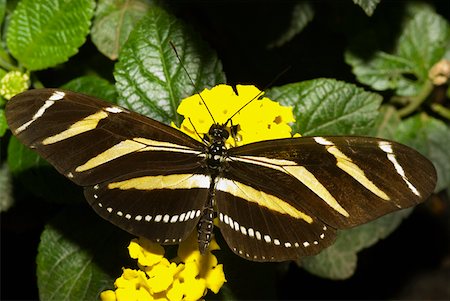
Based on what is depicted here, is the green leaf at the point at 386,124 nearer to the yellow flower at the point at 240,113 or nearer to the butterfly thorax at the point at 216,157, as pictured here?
the yellow flower at the point at 240,113

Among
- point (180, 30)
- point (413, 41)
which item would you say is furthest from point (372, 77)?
point (180, 30)

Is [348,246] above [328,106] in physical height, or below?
below

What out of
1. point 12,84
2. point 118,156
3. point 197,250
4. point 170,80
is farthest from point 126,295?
point 12,84

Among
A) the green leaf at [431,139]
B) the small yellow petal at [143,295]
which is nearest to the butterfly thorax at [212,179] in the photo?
the small yellow petal at [143,295]

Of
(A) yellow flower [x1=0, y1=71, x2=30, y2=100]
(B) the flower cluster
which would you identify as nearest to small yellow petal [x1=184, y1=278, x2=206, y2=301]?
(B) the flower cluster

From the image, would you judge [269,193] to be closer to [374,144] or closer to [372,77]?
[374,144]

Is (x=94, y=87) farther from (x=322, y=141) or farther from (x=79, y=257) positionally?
(x=322, y=141)

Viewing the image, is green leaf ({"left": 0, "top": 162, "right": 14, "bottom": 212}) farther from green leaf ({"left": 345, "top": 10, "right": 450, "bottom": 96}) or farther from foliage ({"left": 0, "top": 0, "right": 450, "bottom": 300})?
green leaf ({"left": 345, "top": 10, "right": 450, "bottom": 96})
